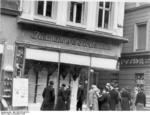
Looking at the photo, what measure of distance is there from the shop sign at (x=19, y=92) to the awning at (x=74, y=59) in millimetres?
5451

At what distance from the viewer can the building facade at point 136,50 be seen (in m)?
22.4

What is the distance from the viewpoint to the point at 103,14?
1991 centimetres

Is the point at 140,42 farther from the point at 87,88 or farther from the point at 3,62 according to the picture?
the point at 3,62

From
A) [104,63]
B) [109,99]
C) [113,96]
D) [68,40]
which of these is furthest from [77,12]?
[109,99]

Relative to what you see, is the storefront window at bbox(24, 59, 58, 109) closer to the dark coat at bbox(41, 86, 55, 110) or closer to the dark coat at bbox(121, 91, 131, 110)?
the dark coat at bbox(41, 86, 55, 110)

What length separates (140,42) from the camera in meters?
23.3

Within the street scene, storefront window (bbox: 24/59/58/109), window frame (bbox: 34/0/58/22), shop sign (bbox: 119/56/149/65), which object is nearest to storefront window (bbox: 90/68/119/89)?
the street scene

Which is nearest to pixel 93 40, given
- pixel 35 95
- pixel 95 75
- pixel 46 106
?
pixel 95 75

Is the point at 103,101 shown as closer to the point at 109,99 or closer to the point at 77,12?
the point at 109,99

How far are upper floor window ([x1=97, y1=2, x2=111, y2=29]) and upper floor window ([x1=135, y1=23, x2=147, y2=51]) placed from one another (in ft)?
12.4

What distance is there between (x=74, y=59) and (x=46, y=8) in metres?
3.09

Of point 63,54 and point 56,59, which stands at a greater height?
point 63,54

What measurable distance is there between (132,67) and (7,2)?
36.1 feet

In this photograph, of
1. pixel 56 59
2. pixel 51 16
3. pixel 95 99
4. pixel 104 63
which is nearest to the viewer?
pixel 95 99
